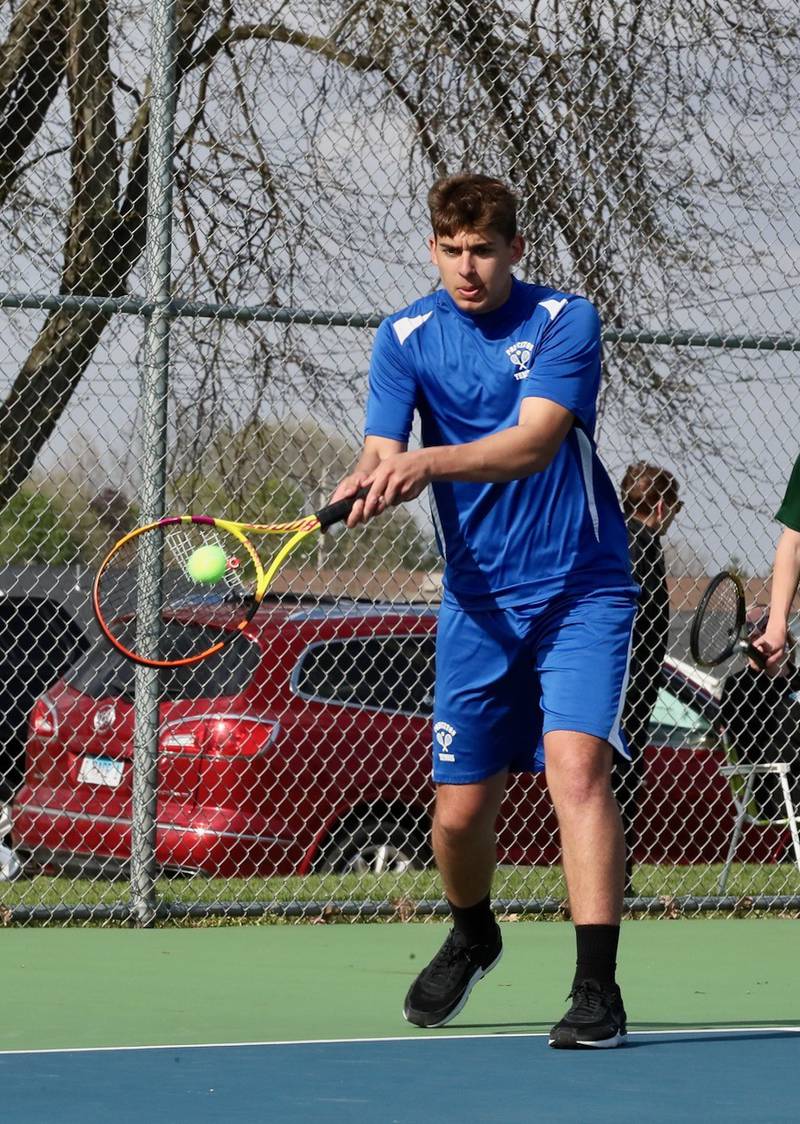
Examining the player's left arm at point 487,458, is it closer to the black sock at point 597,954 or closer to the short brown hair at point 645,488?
the black sock at point 597,954

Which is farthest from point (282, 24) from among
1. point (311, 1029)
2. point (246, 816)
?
point (311, 1029)

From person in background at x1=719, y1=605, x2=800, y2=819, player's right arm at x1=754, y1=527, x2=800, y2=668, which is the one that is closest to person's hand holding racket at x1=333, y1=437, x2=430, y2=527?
player's right arm at x1=754, y1=527, x2=800, y2=668

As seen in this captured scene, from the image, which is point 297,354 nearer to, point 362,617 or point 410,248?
point 410,248

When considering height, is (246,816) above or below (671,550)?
below

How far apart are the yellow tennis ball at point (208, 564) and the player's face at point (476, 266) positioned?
919 mm

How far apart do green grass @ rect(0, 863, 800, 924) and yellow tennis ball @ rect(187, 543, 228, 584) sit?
2528 mm

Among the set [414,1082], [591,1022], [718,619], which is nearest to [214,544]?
[591,1022]

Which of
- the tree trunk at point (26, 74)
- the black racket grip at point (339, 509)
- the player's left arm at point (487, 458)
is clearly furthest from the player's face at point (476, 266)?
the tree trunk at point (26, 74)

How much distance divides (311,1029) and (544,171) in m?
4.67

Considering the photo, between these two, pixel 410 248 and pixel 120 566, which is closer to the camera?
pixel 120 566

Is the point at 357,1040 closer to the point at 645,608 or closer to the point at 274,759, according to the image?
the point at 274,759

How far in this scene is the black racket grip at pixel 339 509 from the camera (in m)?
4.52

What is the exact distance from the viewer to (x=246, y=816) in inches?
317

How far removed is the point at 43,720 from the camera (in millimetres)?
8875
